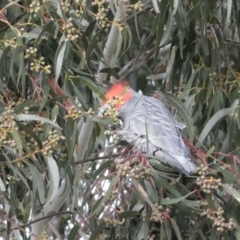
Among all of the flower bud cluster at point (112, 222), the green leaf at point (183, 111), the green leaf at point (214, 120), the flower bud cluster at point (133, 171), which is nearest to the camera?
the flower bud cluster at point (133, 171)

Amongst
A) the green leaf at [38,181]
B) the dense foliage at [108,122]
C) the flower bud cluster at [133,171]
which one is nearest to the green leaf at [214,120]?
the dense foliage at [108,122]

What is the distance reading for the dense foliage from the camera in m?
2.66

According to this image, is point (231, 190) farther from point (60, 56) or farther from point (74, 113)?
point (60, 56)

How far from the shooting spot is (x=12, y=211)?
3.16 metres

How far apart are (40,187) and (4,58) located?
0.44 m

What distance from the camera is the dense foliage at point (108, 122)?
266cm

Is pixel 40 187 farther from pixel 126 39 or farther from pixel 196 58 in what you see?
pixel 196 58

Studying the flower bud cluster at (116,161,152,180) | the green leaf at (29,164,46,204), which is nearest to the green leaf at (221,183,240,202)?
the flower bud cluster at (116,161,152,180)

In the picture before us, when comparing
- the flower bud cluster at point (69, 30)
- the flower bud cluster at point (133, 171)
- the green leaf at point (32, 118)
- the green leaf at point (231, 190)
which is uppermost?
the flower bud cluster at point (69, 30)

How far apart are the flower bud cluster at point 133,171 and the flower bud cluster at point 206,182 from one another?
16 cm

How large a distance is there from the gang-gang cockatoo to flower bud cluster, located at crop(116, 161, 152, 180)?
179 millimetres

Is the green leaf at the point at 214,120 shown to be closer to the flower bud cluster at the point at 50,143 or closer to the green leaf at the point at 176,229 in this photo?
the green leaf at the point at 176,229

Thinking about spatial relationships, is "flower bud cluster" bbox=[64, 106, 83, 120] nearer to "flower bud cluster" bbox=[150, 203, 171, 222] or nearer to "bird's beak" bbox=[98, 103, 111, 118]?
"bird's beak" bbox=[98, 103, 111, 118]

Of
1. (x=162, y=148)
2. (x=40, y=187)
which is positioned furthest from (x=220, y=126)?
(x=40, y=187)
